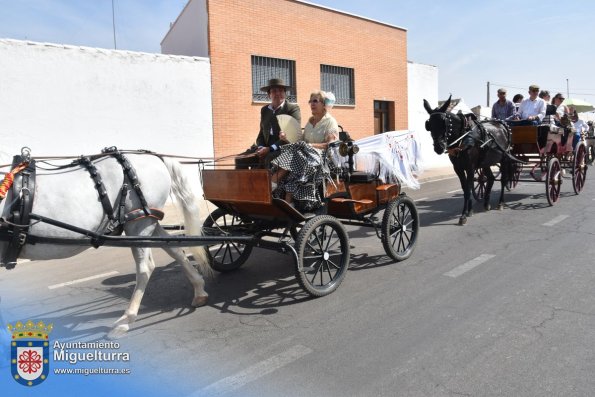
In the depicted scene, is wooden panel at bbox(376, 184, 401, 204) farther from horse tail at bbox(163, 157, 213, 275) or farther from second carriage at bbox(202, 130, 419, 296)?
horse tail at bbox(163, 157, 213, 275)

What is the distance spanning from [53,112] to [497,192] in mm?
10912

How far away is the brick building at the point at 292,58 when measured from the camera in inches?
493

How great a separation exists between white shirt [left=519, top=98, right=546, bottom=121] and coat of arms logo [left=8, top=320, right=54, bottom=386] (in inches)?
405

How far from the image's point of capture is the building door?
18.0 m

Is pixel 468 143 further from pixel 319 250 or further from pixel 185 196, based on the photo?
pixel 185 196

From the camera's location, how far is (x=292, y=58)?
1426cm

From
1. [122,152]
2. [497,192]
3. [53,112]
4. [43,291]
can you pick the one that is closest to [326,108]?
[122,152]

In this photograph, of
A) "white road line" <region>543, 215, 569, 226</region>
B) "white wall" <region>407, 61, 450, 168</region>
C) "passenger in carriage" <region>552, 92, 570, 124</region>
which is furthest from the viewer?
"white wall" <region>407, 61, 450, 168</region>

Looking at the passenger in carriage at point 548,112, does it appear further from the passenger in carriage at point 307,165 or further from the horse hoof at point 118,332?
the horse hoof at point 118,332

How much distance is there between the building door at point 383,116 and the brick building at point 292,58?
0.13ft

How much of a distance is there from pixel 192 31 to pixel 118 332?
1128 cm

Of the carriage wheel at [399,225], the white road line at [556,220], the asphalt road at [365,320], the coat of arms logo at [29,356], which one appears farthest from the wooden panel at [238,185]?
the white road line at [556,220]

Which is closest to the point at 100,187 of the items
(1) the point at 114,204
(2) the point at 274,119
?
(1) the point at 114,204

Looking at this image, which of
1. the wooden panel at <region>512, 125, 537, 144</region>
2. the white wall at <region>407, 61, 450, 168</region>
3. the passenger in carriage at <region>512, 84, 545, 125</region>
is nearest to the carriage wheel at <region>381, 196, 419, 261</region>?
the wooden panel at <region>512, 125, 537, 144</region>
